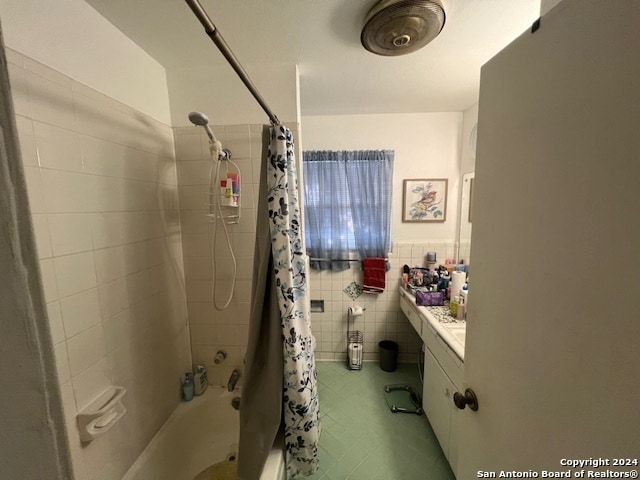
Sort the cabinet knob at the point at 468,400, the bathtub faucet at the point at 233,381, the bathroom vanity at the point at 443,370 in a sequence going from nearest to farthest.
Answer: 1. the cabinet knob at the point at 468,400
2. the bathroom vanity at the point at 443,370
3. the bathtub faucet at the point at 233,381

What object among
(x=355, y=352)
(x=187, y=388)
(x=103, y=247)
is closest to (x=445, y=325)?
(x=355, y=352)

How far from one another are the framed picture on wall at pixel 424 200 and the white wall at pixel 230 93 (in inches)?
51.6

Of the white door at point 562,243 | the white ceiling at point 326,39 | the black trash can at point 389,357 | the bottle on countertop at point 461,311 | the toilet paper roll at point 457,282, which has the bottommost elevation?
the black trash can at point 389,357

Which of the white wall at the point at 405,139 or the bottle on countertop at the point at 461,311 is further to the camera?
the white wall at the point at 405,139

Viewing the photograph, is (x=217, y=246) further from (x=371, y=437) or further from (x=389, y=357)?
(x=389, y=357)

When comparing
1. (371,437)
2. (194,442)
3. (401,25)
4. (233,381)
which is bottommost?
(371,437)

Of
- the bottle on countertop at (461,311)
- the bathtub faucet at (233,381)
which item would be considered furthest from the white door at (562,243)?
the bathtub faucet at (233,381)

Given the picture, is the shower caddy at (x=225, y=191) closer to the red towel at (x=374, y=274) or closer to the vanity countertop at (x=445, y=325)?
the red towel at (x=374, y=274)

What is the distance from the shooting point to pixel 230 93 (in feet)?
5.00

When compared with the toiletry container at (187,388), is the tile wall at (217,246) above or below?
above

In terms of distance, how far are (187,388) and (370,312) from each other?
163 cm

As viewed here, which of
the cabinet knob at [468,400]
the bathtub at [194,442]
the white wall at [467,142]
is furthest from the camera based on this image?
the white wall at [467,142]

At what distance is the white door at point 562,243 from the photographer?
0.43 meters

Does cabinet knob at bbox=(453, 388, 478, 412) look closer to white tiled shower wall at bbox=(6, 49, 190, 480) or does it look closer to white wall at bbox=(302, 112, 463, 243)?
white tiled shower wall at bbox=(6, 49, 190, 480)
